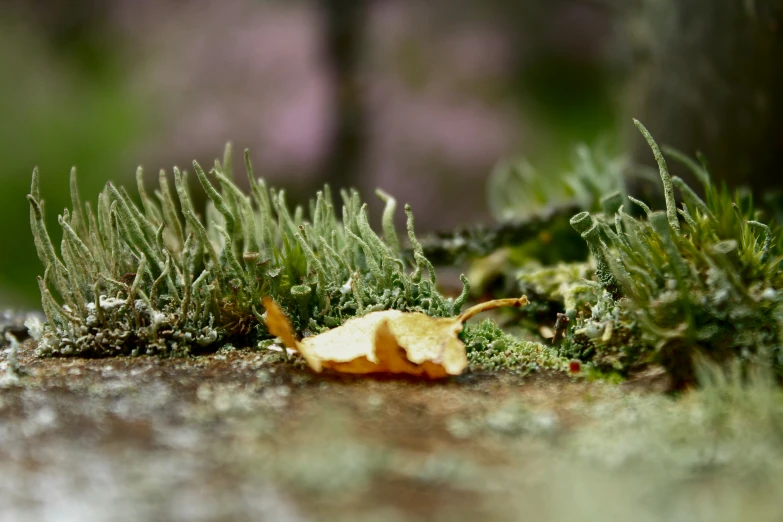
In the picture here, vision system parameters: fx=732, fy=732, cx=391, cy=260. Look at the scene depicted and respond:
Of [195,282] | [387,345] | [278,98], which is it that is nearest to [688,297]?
[387,345]

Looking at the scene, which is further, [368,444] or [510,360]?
[510,360]

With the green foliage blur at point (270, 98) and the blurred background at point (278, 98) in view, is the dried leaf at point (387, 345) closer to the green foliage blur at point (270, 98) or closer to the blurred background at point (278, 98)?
the blurred background at point (278, 98)

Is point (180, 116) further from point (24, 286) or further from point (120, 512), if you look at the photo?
point (120, 512)

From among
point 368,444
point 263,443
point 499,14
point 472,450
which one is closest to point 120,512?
point 263,443

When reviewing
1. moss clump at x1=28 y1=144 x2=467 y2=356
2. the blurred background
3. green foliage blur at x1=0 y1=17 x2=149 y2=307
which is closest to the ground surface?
moss clump at x1=28 y1=144 x2=467 y2=356

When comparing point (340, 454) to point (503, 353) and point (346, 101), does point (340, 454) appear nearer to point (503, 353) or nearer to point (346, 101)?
point (503, 353)

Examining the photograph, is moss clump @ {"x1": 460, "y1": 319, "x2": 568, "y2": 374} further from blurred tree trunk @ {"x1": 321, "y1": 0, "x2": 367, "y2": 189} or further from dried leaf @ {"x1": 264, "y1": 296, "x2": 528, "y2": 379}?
blurred tree trunk @ {"x1": 321, "y1": 0, "x2": 367, "y2": 189}

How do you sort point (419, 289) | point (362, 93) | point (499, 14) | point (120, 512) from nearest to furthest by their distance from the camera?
point (120, 512) < point (419, 289) < point (362, 93) < point (499, 14)
